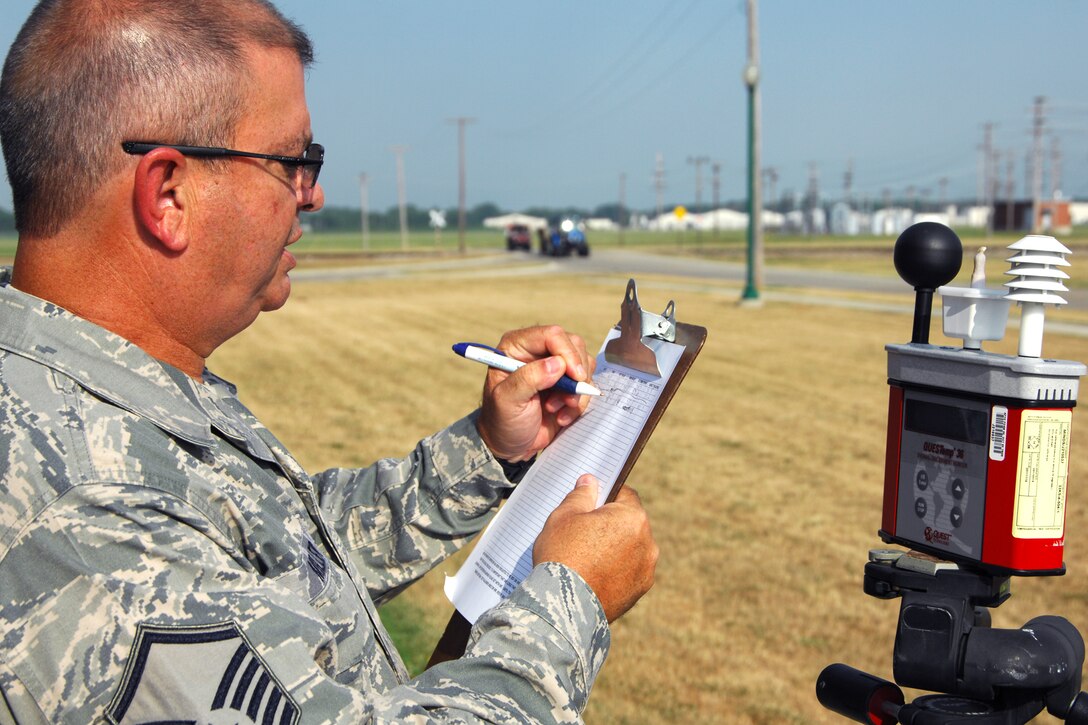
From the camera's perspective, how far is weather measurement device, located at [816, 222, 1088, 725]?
4.48ft

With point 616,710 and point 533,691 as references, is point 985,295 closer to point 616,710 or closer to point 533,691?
point 533,691

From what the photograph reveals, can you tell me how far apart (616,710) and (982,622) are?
2.56 meters

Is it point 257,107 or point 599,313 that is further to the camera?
point 599,313

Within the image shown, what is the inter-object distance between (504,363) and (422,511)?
37cm

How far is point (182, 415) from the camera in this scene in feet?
4.27

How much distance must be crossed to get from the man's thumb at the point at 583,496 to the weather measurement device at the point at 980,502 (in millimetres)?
432

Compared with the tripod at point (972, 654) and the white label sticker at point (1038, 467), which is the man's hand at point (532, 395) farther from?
the white label sticker at point (1038, 467)

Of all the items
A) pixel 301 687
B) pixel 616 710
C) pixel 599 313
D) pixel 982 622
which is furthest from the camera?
pixel 599 313

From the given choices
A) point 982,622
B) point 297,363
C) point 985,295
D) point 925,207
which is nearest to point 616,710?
point 982,622

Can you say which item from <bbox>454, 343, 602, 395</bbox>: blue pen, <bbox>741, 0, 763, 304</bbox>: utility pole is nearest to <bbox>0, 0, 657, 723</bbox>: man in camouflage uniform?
<bbox>454, 343, 602, 395</bbox>: blue pen

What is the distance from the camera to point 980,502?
1401 mm

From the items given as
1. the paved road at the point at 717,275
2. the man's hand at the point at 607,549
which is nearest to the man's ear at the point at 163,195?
the man's hand at the point at 607,549

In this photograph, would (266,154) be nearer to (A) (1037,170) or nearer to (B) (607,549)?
(B) (607,549)

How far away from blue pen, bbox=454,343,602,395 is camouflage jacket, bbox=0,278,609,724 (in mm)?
510
